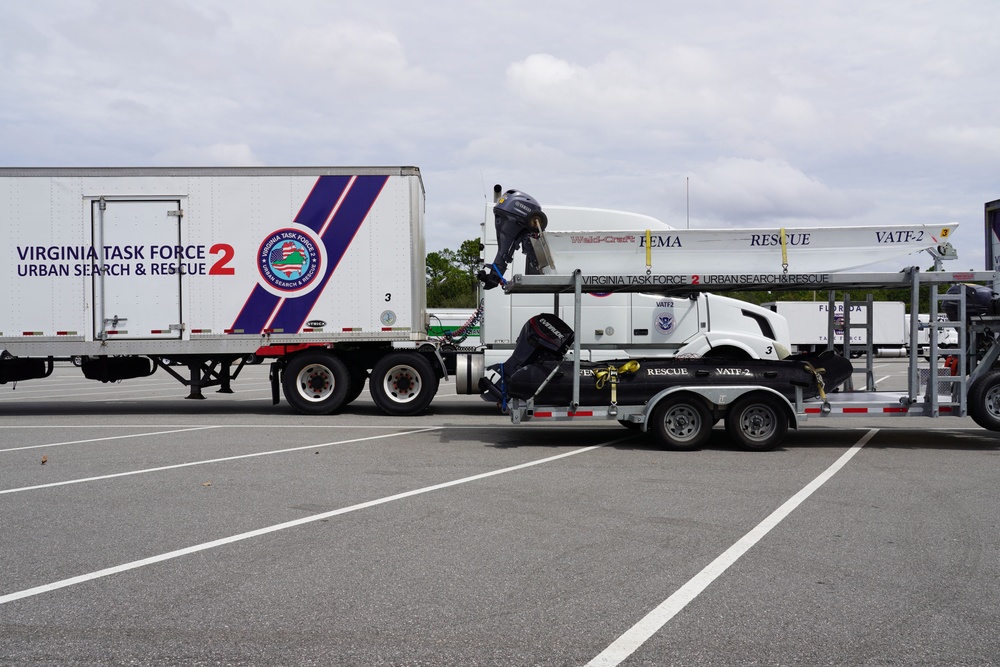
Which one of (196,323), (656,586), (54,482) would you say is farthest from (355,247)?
(656,586)

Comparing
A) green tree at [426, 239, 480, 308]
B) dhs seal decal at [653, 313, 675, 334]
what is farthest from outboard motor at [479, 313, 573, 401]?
green tree at [426, 239, 480, 308]

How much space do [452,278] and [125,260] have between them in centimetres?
4116

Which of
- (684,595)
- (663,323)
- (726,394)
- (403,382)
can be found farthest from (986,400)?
(403,382)

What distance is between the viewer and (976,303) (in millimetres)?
10664

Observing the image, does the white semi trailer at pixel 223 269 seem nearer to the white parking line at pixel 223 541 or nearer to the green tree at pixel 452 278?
the white parking line at pixel 223 541

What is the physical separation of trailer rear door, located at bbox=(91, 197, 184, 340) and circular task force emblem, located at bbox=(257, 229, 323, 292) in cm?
138

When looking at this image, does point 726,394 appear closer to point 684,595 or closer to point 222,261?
point 684,595

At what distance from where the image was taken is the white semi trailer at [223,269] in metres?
14.0

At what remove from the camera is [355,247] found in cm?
1418

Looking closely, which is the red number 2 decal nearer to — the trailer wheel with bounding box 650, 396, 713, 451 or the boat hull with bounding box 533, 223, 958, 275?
the boat hull with bounding box 533, 223, 958, 275

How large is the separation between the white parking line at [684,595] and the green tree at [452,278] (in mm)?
45583

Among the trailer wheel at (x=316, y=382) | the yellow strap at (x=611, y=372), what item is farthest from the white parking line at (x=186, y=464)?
the yellow strap at (x=611, y=372)

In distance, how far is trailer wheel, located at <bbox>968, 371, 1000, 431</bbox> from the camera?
1027 cm

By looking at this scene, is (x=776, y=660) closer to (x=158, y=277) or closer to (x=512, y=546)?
(x=512, y=546)
